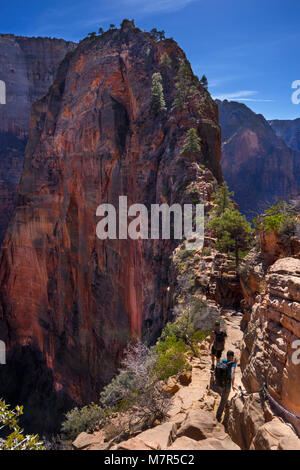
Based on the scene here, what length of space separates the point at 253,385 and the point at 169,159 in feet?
60.0

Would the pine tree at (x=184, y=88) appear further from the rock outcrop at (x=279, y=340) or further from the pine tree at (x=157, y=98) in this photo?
the rock outcrop at (x=279, y=340)

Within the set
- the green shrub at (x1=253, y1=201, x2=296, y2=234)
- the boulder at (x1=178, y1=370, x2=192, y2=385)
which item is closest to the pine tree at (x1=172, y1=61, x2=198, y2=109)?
the green shrub at (x1=253, y1=201, x2=296, y2=234)

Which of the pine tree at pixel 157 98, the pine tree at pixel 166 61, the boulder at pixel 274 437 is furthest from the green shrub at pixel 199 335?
the pine tree at pixel 166 61

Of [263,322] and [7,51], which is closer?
[263,322]

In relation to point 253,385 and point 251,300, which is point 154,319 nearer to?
point 251,300

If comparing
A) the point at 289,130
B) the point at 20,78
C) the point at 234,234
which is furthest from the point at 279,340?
the point at 289,130

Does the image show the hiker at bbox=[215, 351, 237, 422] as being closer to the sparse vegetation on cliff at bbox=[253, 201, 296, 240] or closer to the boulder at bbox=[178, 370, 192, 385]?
the boulder at bbox=[178, 370, 192, 385]

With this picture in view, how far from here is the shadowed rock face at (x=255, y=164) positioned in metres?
87.8

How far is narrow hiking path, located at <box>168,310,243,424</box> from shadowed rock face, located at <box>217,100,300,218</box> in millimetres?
81629

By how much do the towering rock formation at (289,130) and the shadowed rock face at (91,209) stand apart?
336ft

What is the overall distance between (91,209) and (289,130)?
119 m

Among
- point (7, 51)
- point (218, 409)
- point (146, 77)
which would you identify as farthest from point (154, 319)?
point (7, 51)

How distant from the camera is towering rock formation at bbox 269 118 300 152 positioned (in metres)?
115
